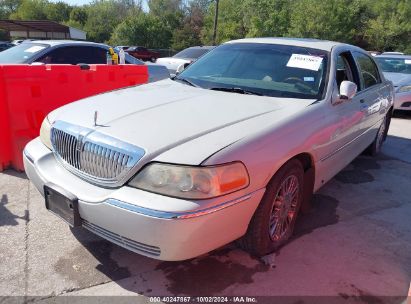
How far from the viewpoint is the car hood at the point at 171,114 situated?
2.57 metres

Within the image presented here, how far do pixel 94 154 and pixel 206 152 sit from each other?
76 cm

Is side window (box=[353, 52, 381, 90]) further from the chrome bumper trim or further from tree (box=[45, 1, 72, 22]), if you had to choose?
tree (box=[45, 1, 72, 22])

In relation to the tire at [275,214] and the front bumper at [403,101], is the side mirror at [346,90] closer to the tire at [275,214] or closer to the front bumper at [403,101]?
the tire at [275,214]

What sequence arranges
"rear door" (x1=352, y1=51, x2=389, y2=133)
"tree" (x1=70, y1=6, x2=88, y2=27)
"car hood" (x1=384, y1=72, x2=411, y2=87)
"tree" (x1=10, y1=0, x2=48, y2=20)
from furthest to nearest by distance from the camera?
1. "tree" (x1=10, y1=0, x2=48, y2=20)
2. "tree" (x1=70, y1=6, x2=88, y2=27)
3. "car hood" (x1=384, y1=72, x2=411, y2=87)
4. "rear door" (x1=352, y1=51, x2=389, y2=133)

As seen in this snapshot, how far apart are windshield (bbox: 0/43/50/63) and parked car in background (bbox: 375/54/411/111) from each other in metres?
7.55

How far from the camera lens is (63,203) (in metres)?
2.67

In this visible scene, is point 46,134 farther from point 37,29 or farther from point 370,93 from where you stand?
point 37,29

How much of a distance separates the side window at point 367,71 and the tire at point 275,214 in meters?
1.93

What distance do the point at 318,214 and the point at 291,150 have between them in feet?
4.19

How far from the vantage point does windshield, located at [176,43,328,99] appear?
359cm

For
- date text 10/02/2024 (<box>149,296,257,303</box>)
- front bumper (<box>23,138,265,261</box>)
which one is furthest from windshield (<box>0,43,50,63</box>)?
date text 10/02/2024 (<box>149,296,257,303</box>)

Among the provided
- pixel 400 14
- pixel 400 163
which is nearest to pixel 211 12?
pixel 400 14

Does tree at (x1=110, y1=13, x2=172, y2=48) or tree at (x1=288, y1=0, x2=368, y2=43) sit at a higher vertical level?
tree at (x1=288, y1=0, x2=368, y2=43)

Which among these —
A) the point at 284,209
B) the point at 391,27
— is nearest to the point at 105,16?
the point at 391,27
